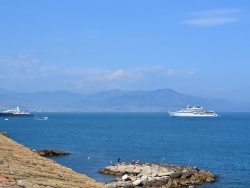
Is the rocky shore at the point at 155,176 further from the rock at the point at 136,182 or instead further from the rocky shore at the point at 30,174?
the rocky shore at the point at 30,174

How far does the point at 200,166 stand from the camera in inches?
2463

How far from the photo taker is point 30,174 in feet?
27.1

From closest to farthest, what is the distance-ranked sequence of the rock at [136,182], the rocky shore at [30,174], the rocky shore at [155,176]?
the rocky shore at [30,174], the rock at [136,182], the rocky shore at [155,176]

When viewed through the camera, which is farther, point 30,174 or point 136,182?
point 136,182

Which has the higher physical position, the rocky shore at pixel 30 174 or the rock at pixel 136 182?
the rocky shore at pixel 30 174

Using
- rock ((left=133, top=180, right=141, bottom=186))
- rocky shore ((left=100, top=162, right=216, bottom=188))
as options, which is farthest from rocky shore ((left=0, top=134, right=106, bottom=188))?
rock ((left=133, top=180, right=141, bottom=186))

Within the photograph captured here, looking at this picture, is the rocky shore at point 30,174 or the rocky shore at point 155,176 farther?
the rocky shore at point 155,176

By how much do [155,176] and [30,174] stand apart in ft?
139

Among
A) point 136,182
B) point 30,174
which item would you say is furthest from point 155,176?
point 30,174

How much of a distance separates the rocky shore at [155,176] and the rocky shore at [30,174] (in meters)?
32.4

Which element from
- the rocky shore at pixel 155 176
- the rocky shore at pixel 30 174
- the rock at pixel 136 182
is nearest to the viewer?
the rocky shore at pixel 30 174

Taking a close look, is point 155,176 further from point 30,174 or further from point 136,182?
point 30,174

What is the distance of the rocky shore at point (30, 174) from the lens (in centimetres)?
715

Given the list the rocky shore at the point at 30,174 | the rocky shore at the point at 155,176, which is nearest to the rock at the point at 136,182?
the rocky shore at the point at 155,176
